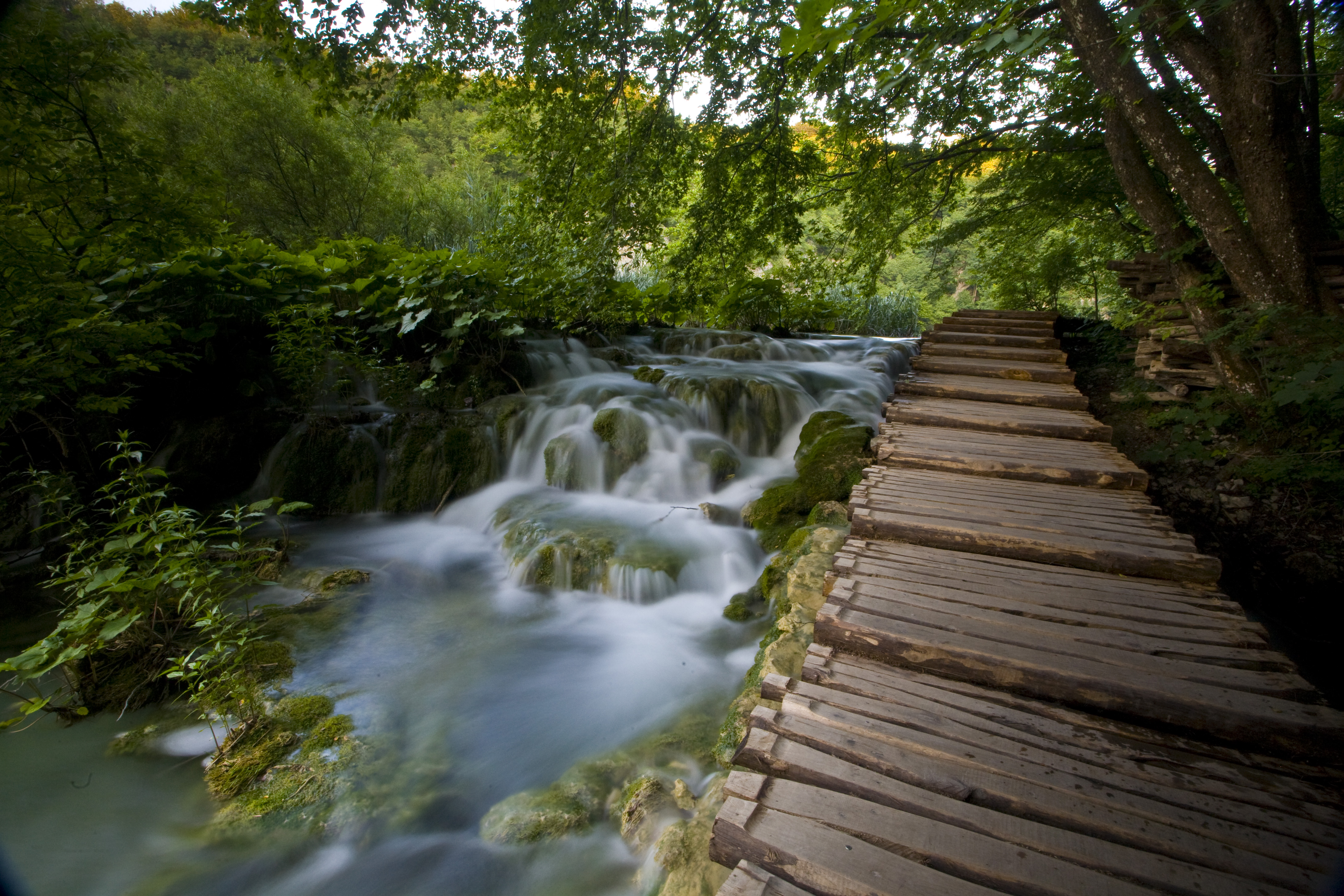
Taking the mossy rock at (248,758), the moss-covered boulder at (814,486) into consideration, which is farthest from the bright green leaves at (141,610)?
the moss-covered boulder at (814,486)

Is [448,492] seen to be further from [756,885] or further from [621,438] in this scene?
[756,885]

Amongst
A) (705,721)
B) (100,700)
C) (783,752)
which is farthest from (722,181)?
(100,700)

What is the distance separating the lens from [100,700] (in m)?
3.14

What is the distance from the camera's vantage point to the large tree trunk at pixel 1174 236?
4410 millimetres

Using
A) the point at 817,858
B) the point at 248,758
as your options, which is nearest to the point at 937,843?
the point at 817,858

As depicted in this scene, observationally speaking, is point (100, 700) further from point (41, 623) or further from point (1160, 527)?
point (1160, 527)

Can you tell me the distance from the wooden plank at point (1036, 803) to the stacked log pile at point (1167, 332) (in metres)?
5.00

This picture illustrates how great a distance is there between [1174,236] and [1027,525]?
4.09m

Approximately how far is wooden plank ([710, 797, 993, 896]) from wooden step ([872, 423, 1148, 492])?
279 centimetres

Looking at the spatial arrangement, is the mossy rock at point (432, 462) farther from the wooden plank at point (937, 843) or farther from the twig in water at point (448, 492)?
the wooden plank at point (937, 843)

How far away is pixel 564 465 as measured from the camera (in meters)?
6.26

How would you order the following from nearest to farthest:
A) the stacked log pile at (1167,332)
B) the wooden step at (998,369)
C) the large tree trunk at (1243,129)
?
the large tree trunk at (1243,129)
the stacked log pile at (1167,332)
the wooden step at (998,369)

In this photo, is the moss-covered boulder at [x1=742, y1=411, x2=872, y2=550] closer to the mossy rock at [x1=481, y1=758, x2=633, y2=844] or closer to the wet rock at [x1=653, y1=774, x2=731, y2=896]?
the mossy rock at [x1=481, y1=758, x2=633, y2=844]

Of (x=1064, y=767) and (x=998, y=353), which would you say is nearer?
(x=1064, y=767)
